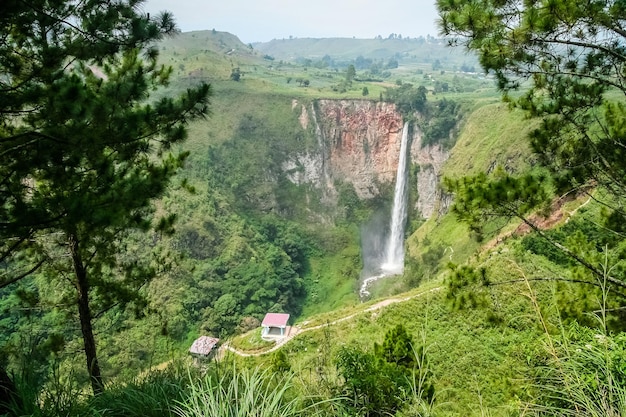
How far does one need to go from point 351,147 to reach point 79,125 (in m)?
49.8

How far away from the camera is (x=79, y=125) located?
13.7 ft

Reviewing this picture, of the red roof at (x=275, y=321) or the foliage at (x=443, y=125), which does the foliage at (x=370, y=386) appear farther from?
the foliage at (x=443, y=125)

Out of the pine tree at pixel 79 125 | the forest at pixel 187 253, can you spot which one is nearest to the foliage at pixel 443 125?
the forest at pixel 187 253

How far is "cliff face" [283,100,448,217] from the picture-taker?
50.7m

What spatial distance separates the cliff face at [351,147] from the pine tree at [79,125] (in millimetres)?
45222

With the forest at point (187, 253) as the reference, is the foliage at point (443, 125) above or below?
below

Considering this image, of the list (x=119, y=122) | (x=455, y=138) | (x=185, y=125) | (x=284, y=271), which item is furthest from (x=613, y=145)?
(x=455, y=138)

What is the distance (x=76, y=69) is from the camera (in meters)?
6.14

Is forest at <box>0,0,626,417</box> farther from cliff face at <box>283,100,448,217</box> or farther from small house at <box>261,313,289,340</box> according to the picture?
cliff face at <box>283,100,448,217</box>

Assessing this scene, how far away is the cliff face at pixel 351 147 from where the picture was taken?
50.7 m

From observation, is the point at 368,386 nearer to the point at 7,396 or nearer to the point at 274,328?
the point at 7,396

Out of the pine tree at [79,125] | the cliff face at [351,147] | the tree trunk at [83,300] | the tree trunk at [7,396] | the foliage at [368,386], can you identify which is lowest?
the cliff face at [351,147]

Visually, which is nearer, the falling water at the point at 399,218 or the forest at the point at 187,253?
the forest at the point at 187,253

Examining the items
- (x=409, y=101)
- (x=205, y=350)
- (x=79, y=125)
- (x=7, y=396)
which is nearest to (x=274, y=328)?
(x=205, y=350)
